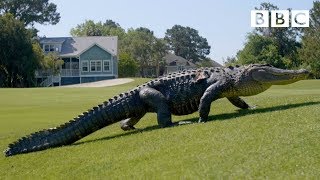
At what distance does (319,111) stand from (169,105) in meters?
3.53

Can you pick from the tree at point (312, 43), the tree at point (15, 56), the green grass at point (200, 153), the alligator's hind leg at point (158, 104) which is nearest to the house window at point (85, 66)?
the tree at point (15, 56)

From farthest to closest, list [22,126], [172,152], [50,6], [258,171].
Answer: [50,6] → [22,126] → [172,152] → [258,171]

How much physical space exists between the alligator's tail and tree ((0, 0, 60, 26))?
8350 cm

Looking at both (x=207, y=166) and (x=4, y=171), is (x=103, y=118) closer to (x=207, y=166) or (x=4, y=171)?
(x=4, y=171)

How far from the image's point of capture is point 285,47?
9256cm

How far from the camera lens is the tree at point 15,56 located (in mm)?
66125


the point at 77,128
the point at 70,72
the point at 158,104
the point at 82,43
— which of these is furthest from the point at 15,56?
the point at 158,104

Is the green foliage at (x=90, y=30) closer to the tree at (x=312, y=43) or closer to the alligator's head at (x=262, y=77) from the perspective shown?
the tree at (x=312, y=43)

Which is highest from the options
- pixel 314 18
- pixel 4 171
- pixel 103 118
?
pixel 314 18

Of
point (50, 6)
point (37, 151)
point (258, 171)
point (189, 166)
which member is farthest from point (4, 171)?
point (50, 6)

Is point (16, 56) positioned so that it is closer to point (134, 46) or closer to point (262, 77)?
point (134, 46)

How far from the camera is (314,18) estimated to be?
83062 millimetres

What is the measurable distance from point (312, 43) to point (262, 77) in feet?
216

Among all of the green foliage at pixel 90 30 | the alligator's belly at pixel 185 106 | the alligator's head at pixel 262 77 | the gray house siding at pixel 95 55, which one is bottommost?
the alligator's belly at pixel 185 106
